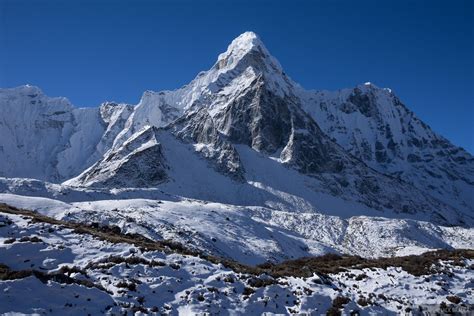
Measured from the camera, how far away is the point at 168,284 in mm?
25219

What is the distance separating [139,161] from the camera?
185750mm

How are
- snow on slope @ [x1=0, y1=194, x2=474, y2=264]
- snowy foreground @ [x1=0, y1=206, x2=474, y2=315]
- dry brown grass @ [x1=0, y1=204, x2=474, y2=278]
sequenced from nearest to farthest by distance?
1. snowy foreground @ [x1=0, y1=206, x2=474, y2=315]
2. dry brown grass @ [x1=0, y1=204, x2=474, y2=278]
3. snow on slope @ [x1=0, y1=194, x2=474, y2=264]

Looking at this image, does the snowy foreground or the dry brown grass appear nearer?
the snowy foreground

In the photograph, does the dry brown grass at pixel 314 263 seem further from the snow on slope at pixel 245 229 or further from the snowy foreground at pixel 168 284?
the snow on slope at pixel 245 229

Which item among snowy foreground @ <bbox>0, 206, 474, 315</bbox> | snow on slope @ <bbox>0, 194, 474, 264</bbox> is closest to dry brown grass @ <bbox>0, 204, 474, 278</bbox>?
snowy foreground @ <bbox>0, 206, 474, 315</bbox>

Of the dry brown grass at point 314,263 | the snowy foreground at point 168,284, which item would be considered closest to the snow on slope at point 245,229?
the dry brown grass at point 314,263

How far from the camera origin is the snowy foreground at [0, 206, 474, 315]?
73.1ft

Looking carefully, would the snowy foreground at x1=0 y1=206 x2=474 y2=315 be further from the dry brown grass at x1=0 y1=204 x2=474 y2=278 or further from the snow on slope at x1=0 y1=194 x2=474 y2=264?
the snow on slope at x1=0 y1=194 x2=474 y2=264

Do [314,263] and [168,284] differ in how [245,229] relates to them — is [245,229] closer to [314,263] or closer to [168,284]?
[314,263]

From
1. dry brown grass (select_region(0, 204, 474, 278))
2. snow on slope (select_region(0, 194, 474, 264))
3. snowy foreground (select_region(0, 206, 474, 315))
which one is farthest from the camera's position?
snow on slope (select_region(0, 194, 474, 264))

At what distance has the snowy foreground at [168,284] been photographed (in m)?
22.3

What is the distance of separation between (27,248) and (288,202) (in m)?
154

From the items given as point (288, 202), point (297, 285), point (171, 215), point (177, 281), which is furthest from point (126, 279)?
point (288, 202)

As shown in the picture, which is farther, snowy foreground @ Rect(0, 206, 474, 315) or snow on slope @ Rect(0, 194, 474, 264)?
snow on slope @ Rect(0, 194, 474, 264)
